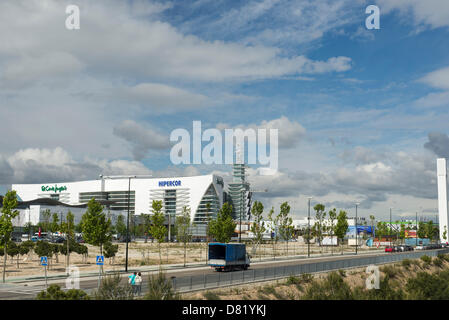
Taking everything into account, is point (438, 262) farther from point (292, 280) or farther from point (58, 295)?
point (58, 295)

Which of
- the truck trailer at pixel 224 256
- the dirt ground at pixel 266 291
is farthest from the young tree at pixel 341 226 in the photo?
the truck trailer at pixel 224 256

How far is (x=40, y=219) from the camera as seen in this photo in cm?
16862

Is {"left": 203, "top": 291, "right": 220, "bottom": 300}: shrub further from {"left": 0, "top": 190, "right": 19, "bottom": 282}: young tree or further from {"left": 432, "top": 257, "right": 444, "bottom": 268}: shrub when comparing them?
{"left": 432, "top": 257, "right": 444, "bottom": 268}: shrub

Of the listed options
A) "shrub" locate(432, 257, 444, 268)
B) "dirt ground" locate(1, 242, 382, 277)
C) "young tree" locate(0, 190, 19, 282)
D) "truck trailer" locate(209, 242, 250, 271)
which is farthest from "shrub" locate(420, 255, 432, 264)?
"young tree" locate(0, 190, 19, 282)

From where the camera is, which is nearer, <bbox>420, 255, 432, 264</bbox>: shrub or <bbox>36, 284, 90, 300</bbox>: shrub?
<bbox>36, 284, 90, 300</bbox>: shrub

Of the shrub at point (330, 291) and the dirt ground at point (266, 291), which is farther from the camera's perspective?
the dirt ground at point (266, 291)

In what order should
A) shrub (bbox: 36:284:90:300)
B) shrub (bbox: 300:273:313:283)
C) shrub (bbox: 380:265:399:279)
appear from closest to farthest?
shrub (bbox: 36:284:90:300), shrub (bbox: 300:273:313:283), shrub (bbox: 380:265:399:279)

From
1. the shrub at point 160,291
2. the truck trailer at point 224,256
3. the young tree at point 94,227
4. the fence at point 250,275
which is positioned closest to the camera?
the shrub at point 160,291

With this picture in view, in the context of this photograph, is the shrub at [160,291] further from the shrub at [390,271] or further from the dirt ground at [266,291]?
the shrub at [390,271]

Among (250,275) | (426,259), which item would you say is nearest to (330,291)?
(250,275)
